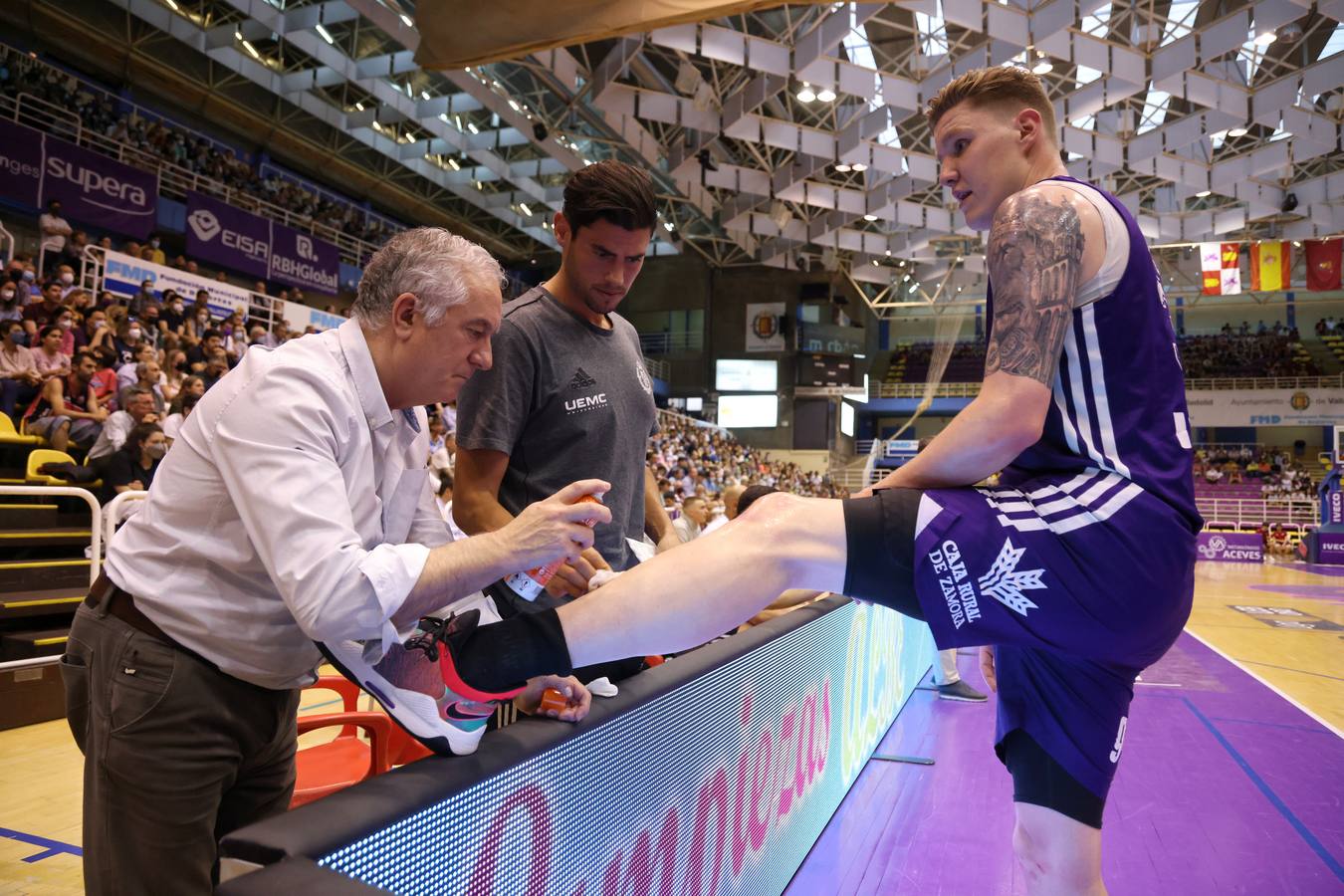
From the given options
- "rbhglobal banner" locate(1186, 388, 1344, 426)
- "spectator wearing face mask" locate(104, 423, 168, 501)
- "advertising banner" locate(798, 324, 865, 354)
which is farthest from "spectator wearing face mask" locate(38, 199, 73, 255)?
"rbhglobal banner" locate(1186, 388, 1344, 426)

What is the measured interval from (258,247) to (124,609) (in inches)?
563

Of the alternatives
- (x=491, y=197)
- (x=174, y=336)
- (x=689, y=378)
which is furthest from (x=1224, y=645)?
(x=689, y=378)

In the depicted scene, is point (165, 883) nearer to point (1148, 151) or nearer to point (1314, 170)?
point (1148, 151)

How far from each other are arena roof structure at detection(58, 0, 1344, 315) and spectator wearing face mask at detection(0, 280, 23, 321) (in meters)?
5.45

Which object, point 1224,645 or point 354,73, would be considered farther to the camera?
point 354,73

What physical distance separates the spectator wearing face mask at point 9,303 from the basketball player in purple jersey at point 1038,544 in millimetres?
7979

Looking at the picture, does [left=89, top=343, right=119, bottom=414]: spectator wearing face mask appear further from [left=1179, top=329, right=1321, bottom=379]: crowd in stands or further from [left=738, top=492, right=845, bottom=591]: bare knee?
[left=1179, top=329, right=1321, bottom=379]: crowd in stands

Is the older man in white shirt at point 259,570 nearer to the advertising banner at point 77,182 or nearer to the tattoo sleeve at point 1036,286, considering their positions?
the tattoo sleeve at point 1036,286

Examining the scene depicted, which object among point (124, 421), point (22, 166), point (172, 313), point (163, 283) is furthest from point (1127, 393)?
point (22, 166)

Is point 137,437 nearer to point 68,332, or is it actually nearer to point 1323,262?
point 68,332

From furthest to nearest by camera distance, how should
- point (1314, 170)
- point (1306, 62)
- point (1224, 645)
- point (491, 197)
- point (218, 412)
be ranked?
point (491, 197), point (1314, 170), point (1306, 62), point (1224, 645), point (218, 412)

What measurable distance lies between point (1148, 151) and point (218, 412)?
1643 centimetres

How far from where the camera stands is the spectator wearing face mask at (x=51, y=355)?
687cm

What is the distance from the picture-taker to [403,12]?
37.7 feet
